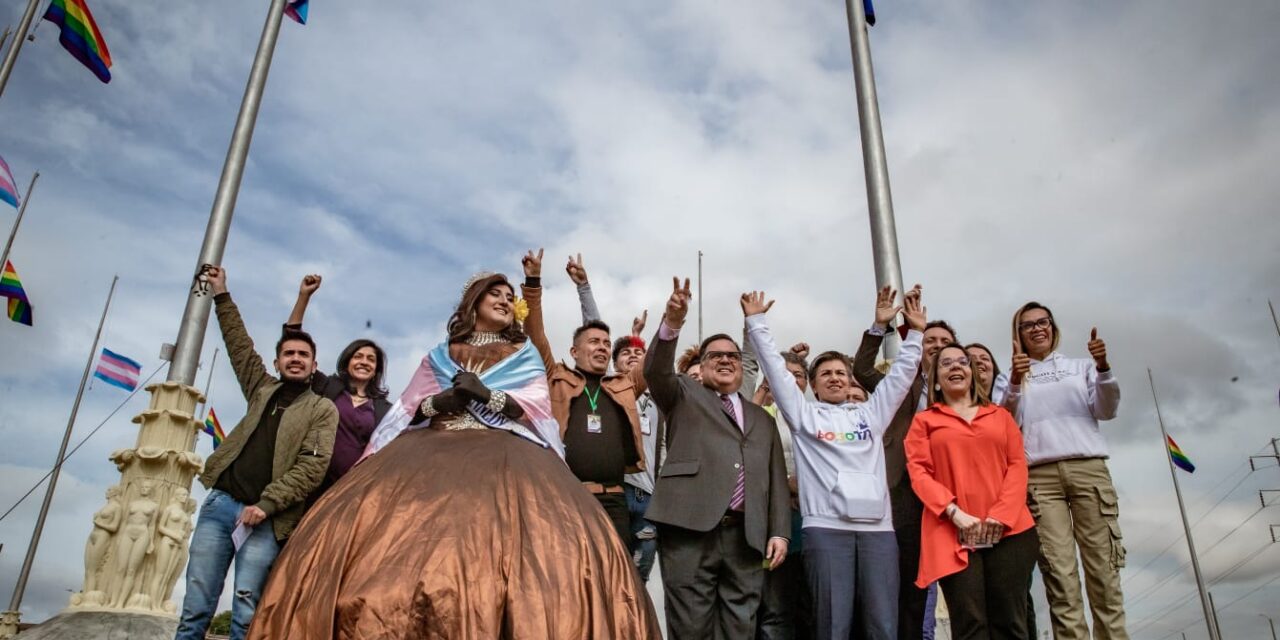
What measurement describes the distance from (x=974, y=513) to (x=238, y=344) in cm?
440

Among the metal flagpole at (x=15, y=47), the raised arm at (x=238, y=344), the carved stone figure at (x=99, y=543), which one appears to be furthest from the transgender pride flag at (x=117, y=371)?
the raised arm at (x=238, y=344)

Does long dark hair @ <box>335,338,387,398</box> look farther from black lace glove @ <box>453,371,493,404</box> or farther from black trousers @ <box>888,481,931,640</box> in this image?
black trousers @ <box>888,481,931,640</box>

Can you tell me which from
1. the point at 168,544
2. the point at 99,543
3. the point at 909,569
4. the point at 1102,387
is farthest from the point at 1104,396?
the point at 99,543

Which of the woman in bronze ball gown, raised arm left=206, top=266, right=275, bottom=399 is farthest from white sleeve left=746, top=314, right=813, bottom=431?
raised arm left=206, top=266, right=275, bottom=399

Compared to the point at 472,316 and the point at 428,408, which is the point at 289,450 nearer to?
the point at 472,316

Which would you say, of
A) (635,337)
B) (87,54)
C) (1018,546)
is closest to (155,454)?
(635,337)

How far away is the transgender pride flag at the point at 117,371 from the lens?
48.9 ft

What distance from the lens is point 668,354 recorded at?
15.4ft

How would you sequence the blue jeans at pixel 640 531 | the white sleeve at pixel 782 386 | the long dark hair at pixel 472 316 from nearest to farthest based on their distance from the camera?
1. the long dark hair at pixel 472 316
2. the white sleeve at pixel 782 386
3. the blue jeans at pixel 640 531

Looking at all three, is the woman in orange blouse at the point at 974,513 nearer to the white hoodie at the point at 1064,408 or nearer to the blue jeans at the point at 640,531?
the white hoodie at the point at 1064,408

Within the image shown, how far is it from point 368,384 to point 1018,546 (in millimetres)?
3906

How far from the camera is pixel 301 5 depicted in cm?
1261

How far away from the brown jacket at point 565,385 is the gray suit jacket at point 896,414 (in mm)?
1449

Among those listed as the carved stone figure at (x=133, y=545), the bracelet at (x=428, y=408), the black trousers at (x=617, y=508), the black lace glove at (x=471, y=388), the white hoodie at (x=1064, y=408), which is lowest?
the carved stone figure at (x=133, y=545)
